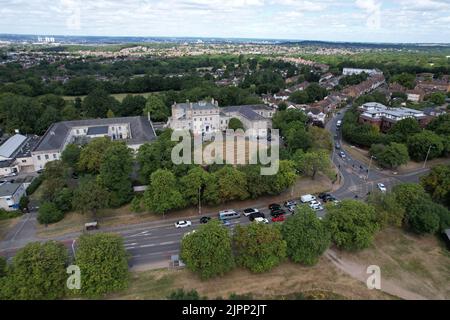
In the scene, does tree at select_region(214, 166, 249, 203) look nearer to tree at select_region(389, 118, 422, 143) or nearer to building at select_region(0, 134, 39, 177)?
building at select_region(0, 134, 39, 177)

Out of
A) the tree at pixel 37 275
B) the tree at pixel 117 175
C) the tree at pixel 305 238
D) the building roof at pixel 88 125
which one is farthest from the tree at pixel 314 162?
the tree at pixel 37 275

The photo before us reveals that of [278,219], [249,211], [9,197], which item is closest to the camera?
[278,219]

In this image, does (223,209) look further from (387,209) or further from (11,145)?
(11,145)

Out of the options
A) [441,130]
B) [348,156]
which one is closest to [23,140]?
[348,156]

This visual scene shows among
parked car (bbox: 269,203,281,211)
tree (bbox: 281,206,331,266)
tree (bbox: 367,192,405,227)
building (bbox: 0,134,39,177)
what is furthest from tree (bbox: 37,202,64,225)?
tree (bbox: 367,192,405,227)

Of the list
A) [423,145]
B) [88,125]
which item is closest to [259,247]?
[423,145]
